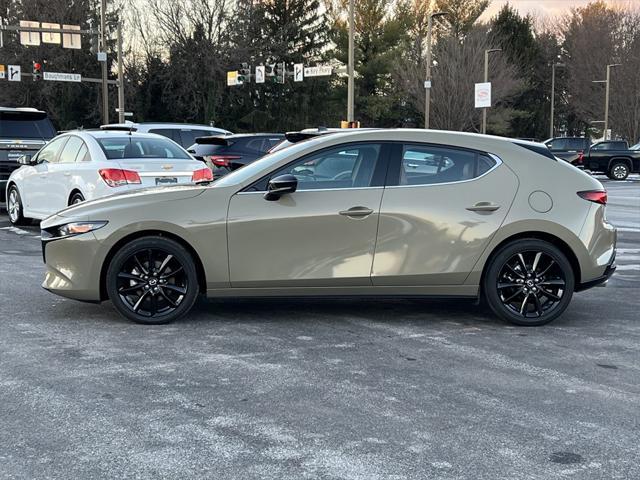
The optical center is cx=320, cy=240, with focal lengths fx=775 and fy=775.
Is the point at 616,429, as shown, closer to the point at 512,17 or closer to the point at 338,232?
the point at 338,232

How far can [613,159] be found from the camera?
32750 millimetres

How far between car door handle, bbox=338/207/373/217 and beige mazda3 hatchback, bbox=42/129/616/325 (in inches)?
0.4

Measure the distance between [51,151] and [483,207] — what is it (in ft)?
27.1

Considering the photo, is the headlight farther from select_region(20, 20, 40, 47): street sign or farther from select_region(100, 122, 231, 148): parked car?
select_region(20, 20, 40, 47): street sign

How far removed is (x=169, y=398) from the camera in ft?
14.5

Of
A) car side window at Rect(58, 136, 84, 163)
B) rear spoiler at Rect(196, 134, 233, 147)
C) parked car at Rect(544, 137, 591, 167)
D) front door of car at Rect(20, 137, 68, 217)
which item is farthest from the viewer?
parked car at Rect(544, 137, 591, 167)

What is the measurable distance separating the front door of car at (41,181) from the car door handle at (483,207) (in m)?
7.58

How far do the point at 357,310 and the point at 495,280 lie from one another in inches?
50.3

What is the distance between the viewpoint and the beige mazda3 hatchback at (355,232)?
20.1 ft

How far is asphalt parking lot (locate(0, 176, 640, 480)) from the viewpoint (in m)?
3.56

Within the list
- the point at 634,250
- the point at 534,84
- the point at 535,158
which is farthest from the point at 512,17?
the point at 535,158

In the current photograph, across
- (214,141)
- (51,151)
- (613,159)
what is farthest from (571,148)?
(51,151)

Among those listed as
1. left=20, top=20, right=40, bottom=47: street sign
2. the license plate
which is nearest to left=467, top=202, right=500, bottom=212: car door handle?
the license plate

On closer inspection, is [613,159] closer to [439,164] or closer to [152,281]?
[439,164]
